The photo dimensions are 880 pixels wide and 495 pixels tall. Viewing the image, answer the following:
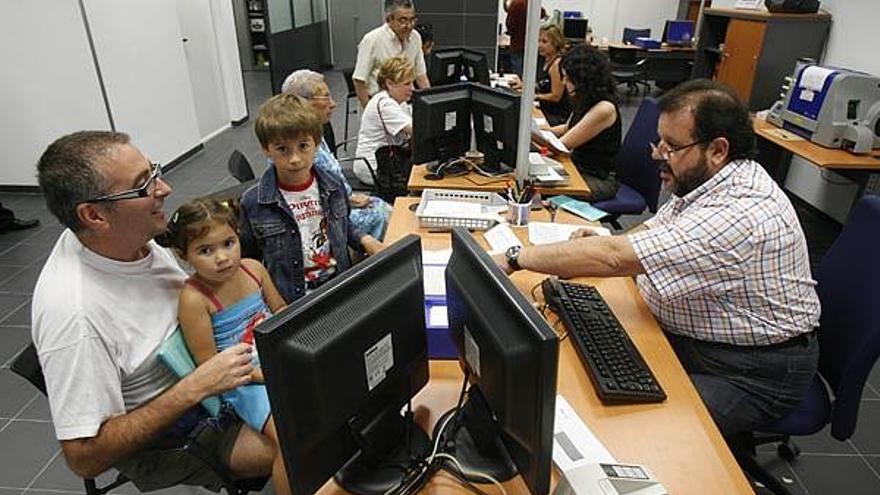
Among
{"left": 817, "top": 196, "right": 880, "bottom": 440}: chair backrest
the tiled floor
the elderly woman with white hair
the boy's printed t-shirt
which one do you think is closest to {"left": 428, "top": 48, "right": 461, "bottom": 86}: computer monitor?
the elderly woman with white hair

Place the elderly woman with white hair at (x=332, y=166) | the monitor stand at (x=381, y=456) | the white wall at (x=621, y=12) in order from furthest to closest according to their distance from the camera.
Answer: the white wall at (x=621, y=12), the elderly woman with white hair at (x=332, y=166), the monitor stand at (x=381, y=456)

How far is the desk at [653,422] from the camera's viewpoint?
1.06 metres

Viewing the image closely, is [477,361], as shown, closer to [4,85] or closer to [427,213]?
[427,213]

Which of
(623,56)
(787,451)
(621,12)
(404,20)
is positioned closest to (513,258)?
(787,451)

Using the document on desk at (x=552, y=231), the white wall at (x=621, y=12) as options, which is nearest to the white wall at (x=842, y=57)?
the document on desk at (x=552, y=231)

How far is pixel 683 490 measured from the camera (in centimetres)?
104

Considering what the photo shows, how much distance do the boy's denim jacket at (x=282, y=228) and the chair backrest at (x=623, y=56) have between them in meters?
6.64

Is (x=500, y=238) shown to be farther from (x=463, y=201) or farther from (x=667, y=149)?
(x=667, y=149)

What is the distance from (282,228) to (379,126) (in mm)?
1474

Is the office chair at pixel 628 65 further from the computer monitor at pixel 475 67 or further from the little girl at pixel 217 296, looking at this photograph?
the little girl at pixel 217 296

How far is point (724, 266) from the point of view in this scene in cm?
142

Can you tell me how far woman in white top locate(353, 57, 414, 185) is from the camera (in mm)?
3184

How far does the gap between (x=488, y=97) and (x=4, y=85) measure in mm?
3977

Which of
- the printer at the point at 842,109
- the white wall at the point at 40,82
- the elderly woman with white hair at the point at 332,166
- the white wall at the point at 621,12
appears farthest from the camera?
the white wall at the point at 621,12
